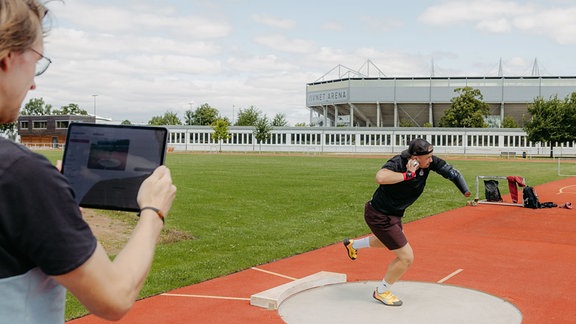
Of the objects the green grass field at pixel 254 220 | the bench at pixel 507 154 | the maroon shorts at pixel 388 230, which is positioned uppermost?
the maroon shorts at pixel 388 230

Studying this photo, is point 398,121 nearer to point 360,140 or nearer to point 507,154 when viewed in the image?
point 360,140

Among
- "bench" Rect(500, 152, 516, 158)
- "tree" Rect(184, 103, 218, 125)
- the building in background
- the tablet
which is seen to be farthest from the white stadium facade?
the tablet

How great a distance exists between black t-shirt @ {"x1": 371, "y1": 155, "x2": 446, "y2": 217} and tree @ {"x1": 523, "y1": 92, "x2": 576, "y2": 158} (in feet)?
233

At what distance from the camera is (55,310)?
6.29 feet

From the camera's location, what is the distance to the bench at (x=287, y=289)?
317 inches

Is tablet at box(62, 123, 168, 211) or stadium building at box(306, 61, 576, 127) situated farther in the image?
stadium building at box(306, 61, 576, 127)

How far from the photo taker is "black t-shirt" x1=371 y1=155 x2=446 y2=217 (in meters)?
7.77

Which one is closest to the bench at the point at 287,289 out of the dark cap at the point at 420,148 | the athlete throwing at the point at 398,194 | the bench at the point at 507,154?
the athlete throwing at the point at 398,194

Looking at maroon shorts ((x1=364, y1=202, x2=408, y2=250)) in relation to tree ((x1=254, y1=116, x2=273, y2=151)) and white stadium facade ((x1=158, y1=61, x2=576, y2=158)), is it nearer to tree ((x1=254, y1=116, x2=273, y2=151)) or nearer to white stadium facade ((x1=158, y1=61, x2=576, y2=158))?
white stadium facade ((x1=158, y1=61, x2=576, y2=158))

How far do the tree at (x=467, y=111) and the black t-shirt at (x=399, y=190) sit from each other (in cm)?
9167

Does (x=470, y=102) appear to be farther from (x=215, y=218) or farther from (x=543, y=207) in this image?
(x=215, y=218)

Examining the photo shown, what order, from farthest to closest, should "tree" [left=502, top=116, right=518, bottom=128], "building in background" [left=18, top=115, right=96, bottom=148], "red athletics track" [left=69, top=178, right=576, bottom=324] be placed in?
"building in background" [left=18, top=115, right=96, bottom=148] → "tree" [left=502, top=116, right=518, bottom=128] → "red athletics track" [left=69, top=178, right=576, bottom=324]

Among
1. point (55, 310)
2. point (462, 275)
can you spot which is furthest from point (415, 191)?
point (55, 310)

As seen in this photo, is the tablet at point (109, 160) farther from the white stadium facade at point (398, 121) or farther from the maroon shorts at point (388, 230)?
the white stadium facade at point (398, 121)
